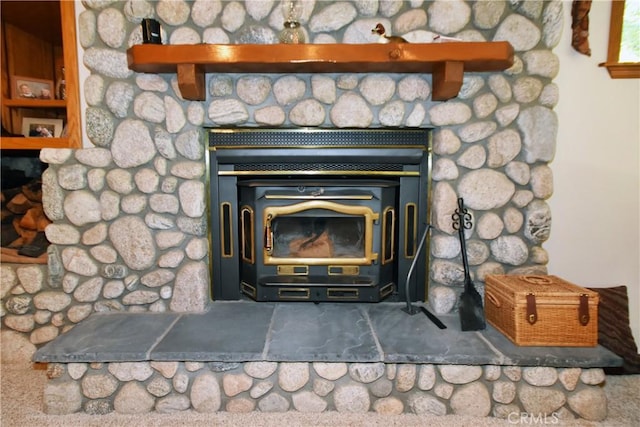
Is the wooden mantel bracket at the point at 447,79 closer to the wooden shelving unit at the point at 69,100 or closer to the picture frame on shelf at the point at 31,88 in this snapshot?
the wooden shelving unit at the point at 69,100

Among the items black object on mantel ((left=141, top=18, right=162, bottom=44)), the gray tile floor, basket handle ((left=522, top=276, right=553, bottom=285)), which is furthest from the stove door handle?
basket handle ((left=522, top=276, right=553, bottom=285))

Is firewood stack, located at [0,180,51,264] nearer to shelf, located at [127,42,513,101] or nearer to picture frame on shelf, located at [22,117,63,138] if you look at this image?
A: picture frame on shelf, located at [22,117,63,138]

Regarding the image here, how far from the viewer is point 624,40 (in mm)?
1720

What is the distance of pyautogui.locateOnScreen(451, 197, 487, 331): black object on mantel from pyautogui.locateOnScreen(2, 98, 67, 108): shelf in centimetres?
196

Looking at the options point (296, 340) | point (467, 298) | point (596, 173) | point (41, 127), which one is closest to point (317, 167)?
point (296, 340)

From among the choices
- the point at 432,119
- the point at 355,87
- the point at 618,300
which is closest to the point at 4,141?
the point at 355,87

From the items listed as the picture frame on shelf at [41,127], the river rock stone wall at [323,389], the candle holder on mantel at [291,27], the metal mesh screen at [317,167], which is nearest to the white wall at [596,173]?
the river rock stone wall at [323,389]

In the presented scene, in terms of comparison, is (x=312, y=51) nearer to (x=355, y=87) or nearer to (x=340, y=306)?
(x=355, y=87)

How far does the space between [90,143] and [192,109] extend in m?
0.52

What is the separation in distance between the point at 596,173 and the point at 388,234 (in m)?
1.03

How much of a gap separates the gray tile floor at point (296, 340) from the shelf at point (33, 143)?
32.9 inches

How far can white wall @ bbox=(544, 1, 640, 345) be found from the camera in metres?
1.72

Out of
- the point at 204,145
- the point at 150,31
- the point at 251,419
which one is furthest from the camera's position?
the point at 204,145

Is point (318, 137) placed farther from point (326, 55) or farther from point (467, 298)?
point (467, 298)
